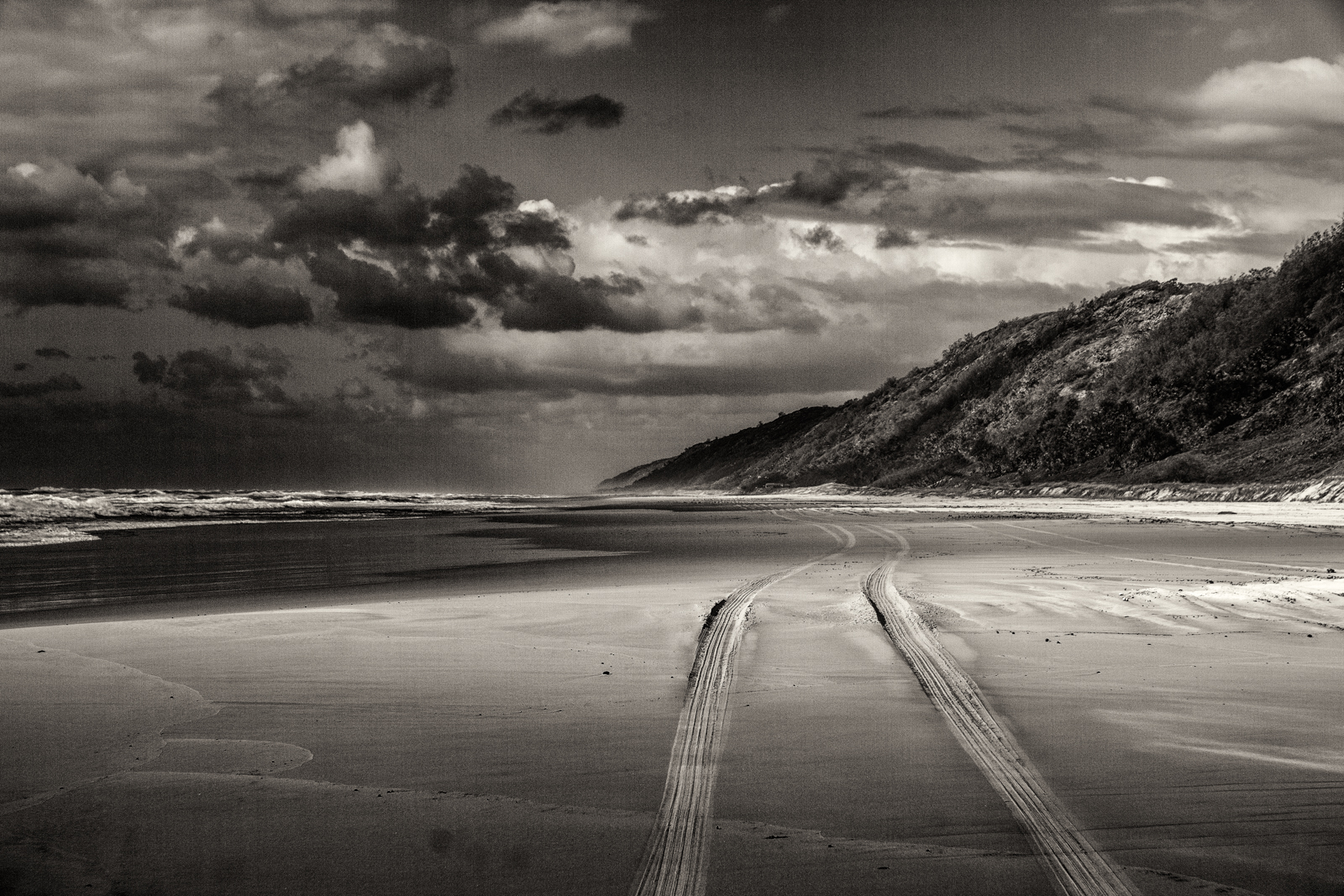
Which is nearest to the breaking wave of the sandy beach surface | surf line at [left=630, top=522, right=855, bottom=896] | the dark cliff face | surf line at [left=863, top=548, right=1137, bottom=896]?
the sandy beach surface

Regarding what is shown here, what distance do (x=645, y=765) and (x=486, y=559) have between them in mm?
19019

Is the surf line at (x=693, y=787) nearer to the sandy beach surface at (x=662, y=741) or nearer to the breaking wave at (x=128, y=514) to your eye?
the sandy beach surface at (x=662, y=741)

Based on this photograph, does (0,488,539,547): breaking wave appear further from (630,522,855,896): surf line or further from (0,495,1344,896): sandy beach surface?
(630,522,855,896): surf line

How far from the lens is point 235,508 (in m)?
59.1

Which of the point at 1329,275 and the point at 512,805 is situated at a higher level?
the point at 1329,275

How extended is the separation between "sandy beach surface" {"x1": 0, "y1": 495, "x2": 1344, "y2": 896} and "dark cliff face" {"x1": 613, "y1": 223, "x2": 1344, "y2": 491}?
46.5m

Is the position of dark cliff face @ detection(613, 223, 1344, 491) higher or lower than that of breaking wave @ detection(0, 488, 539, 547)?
higher

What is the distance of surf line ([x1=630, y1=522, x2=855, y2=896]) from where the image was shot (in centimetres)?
451

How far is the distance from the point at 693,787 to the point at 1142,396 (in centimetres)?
8323

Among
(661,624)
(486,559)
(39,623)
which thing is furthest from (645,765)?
(486,559)

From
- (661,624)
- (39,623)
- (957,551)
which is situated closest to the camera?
(661,624)

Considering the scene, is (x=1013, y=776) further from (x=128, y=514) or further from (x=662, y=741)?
(x=128, y=514)

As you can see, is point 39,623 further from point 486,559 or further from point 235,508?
point 235,508

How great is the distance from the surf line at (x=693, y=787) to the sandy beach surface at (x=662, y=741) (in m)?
0.03
